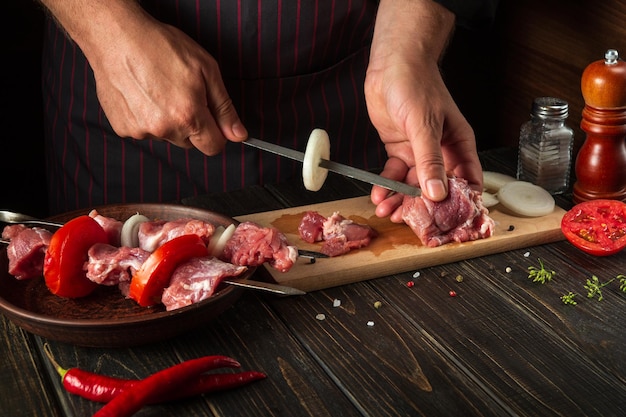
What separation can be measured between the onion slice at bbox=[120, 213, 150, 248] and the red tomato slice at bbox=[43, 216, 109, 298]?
9 centimetres

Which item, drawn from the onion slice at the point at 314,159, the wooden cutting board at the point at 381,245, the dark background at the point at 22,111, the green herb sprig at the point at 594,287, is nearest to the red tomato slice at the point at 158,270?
the wooden cutting board at the point at 381,245

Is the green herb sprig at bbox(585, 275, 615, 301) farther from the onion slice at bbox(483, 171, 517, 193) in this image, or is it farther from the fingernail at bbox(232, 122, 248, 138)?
the fingernail at bbox(232, 122, 248, 138)

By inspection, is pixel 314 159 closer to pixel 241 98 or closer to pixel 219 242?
pixel 219 242

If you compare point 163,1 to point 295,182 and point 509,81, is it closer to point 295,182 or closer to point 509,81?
point 295,182

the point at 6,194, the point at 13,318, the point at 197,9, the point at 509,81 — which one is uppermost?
the point at 197,9

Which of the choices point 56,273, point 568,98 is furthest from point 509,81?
point 56,273

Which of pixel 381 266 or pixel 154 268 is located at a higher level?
pixel 154 268

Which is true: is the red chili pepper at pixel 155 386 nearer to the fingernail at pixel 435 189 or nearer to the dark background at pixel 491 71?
the fingernail at pixel 435 189

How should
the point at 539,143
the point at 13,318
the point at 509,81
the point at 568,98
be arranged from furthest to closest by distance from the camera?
1. the point at 509,81
2. the point at 568,98
3. the point at 539,143
4. the point at 13,318

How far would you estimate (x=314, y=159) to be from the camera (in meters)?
2.11

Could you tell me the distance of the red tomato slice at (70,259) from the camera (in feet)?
5.95

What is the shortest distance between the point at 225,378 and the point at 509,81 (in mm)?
2648

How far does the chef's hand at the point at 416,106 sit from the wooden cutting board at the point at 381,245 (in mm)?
78

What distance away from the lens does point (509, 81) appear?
3836 mm
